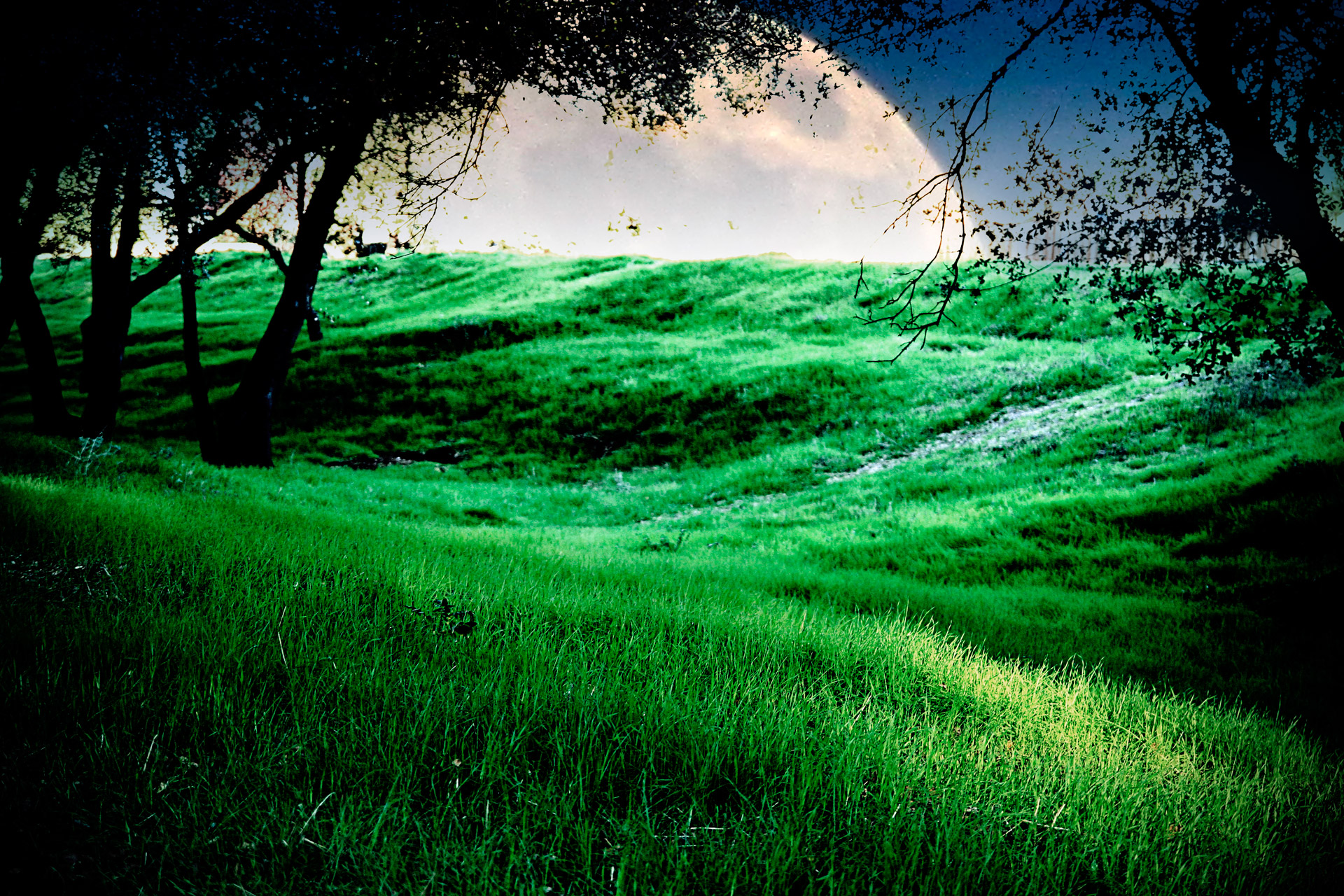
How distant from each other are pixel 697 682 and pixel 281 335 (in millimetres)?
14579

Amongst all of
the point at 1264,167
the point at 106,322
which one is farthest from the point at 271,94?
the point at 1264,167

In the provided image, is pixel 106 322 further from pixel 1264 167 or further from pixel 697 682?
pixel 1264 167

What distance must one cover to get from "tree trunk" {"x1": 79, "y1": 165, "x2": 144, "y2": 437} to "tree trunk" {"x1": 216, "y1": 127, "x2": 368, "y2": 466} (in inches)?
115

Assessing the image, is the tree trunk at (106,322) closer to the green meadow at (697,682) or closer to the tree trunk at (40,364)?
the tree trunk at (40,364)

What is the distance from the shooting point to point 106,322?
599 inches

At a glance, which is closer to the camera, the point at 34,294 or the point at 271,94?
the point at 271,94

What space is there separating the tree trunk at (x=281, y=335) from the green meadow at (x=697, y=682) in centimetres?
137

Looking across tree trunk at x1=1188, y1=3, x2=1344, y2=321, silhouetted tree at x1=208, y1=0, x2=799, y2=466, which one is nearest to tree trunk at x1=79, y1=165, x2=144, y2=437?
silhouetted tree at x1=208, y1=0, x2=799, y2=466

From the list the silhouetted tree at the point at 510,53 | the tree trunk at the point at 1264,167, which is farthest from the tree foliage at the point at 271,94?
the tree trunk at the point at 1264,167

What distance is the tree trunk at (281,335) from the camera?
13500 mm

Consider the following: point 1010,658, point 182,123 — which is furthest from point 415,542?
point 182,123

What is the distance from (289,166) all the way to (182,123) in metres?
4.84

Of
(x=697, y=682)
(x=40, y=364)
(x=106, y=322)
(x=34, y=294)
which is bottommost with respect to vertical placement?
(x=697, y=682)

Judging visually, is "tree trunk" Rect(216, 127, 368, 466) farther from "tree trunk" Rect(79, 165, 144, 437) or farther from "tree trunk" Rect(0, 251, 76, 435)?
"tree trunk" Rect(0, 251, 76, 435)
